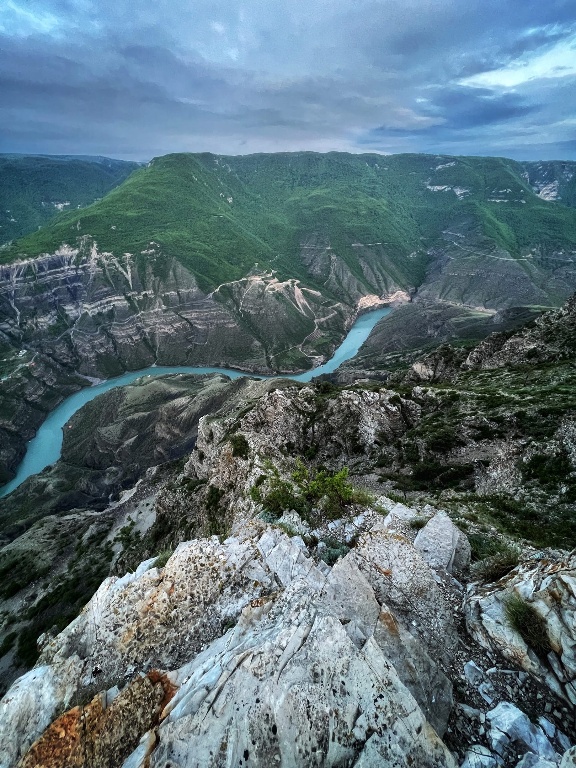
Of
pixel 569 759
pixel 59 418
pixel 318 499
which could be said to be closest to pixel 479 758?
pixel 569 759

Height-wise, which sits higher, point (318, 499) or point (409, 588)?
point (409, 588)

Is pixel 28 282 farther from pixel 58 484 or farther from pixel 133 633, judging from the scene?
pixel 133 633

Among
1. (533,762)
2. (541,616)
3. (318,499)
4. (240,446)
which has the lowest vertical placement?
(240,446)

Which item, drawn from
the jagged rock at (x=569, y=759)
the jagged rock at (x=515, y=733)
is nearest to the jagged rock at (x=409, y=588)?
the jagged rock at (x=515, y=733)

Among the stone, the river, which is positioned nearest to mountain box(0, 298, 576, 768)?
the stone

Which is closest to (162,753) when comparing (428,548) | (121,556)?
(428,548)

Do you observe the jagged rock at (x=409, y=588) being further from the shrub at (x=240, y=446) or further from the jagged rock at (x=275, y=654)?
the shrub at (x=240, y=446)

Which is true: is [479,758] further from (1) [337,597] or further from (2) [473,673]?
(1) [337,597]

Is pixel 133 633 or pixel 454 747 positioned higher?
pixel 454 747
